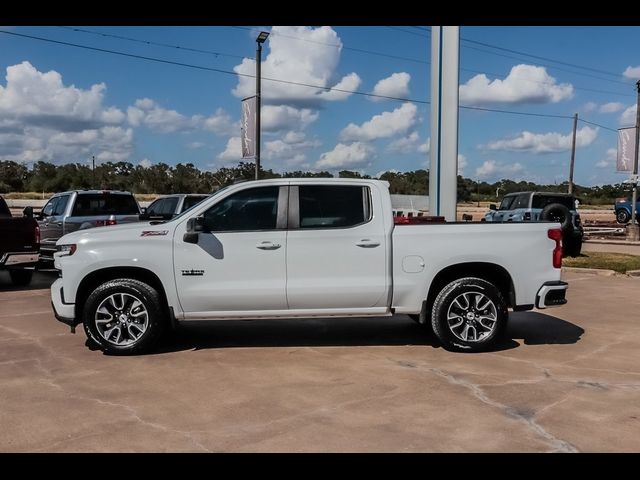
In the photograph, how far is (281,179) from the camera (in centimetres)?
679

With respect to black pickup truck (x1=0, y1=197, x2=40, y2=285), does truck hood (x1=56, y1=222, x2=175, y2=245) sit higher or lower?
higher

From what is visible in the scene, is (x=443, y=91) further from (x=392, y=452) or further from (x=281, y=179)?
(x=392, y=452)

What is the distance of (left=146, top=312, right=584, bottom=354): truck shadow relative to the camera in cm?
720

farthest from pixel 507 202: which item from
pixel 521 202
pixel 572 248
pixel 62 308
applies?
pixel 62 308

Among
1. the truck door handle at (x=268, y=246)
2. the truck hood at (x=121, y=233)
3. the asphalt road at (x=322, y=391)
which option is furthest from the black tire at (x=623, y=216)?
the truck hood at (x=121, y=233)

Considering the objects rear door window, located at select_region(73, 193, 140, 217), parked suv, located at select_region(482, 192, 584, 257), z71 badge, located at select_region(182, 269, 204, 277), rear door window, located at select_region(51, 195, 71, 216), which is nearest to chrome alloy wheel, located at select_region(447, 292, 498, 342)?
z71 badge, located at select_region(182, 269, 204, 277)

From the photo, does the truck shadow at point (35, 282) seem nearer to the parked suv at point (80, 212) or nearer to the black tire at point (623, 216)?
the parked suv at point (80, 212)

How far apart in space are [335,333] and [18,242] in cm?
677

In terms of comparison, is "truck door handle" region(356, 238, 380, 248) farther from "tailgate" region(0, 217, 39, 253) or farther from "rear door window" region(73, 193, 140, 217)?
"rear door window" region(73, 193, 140, 217)

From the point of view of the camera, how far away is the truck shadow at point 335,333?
23.6ft

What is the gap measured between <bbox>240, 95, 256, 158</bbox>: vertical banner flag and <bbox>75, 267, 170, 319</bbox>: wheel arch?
1406 cm

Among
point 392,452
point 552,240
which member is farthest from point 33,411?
point 552,240
